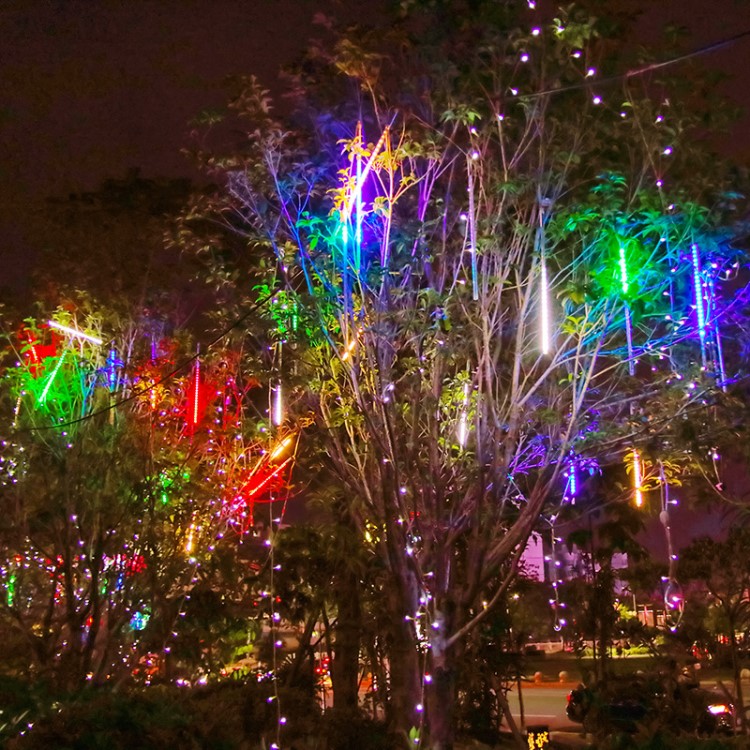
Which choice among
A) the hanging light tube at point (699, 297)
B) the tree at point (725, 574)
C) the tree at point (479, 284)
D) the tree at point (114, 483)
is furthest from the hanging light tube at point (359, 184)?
the tree at point (725, 574)

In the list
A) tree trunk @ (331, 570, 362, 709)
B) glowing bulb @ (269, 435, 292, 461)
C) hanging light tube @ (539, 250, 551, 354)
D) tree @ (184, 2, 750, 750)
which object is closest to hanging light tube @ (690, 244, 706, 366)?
tree @ (184, 2, 750, 750)

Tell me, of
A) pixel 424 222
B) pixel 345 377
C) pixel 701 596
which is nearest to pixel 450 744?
pixel 345 377

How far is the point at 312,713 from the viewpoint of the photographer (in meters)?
10.4

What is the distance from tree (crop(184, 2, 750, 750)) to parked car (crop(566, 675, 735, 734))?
3.59 metres

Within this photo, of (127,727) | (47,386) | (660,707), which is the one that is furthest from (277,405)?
(660,707)

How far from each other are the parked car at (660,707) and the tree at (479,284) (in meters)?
3.59

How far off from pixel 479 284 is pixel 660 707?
6.40 metres

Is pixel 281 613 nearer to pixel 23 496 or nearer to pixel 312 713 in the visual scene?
pixel 312 713

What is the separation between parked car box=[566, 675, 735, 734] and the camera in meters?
10.4

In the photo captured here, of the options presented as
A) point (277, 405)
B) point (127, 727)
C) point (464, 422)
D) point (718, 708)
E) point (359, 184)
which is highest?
point (359, 184)

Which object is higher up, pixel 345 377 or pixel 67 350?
pixel 67 350

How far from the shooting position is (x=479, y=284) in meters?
7.34

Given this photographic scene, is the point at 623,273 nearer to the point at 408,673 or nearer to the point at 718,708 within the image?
the point at 408,673

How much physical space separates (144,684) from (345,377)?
595 centimetres
